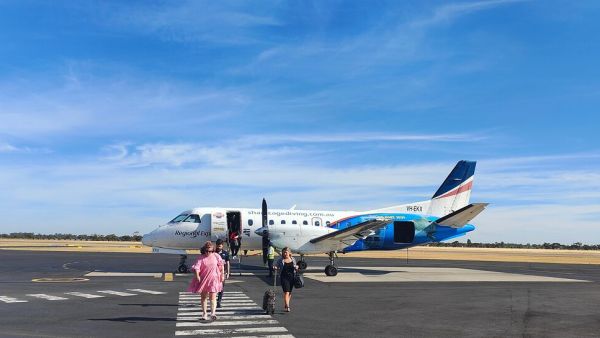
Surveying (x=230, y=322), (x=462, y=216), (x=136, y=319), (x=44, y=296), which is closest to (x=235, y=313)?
(x=230, y=322)

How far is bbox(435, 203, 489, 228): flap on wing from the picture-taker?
92.9 ft

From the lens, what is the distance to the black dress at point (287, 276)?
559 inches

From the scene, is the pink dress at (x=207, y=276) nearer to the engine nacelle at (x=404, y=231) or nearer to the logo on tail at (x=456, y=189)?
the engine nacelle at (x=404, y=231)

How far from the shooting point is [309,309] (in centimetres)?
1505

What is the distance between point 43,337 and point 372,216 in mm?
22681

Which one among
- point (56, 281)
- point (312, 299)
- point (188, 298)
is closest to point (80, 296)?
point (188, 298)

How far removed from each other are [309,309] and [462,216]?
→ 17152 millimetres

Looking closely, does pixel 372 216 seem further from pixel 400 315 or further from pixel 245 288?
pixel 400 315

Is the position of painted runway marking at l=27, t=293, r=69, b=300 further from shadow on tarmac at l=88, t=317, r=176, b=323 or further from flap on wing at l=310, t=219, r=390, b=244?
flap on wing at l=310, t=219, r=390, b=244

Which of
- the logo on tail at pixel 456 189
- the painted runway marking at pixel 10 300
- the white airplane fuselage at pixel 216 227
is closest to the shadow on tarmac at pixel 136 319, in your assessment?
the painted runway marking at pixel 10 300

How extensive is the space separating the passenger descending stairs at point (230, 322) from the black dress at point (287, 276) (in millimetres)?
936

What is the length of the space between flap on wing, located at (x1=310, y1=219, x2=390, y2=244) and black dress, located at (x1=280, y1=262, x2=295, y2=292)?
1173 centimetres

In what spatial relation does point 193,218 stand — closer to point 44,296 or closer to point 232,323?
point 44,296

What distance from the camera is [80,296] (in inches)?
679
